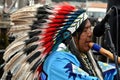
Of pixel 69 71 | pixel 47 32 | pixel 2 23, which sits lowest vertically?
pixel 2 23

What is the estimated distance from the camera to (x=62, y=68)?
249 centimetres

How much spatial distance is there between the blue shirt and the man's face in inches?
8.0

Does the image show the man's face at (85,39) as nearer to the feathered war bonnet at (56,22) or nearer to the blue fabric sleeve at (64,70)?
the feathered war bonnet at (56,22)

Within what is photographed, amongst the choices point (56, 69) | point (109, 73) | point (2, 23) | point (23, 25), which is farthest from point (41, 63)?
point (2, 23)

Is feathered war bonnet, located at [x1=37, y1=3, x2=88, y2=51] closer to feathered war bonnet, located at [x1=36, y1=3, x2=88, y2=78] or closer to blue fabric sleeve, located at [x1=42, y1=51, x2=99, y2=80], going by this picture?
feathered war bonnet, located at [x1=36, y1=3, x2=88, y2=78]

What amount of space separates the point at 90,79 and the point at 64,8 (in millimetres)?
510

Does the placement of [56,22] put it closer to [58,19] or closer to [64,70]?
[58,19]

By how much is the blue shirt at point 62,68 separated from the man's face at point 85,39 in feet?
0.66

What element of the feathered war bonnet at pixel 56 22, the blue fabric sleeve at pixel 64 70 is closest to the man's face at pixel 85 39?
the feathered war bonnet at pixel 56 22

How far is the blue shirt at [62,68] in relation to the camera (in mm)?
2482

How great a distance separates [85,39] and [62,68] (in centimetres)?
41

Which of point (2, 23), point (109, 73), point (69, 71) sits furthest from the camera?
point (2, 23)

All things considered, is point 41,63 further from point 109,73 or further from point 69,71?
point 109,73

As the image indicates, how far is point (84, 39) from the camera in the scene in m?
2.81
